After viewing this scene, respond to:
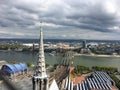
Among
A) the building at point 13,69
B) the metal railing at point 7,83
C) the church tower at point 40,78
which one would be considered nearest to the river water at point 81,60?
the building at point 13,69

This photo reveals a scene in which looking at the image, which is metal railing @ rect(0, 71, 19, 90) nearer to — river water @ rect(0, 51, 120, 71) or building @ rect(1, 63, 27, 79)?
building @ rect(1, 63, 27, 79)

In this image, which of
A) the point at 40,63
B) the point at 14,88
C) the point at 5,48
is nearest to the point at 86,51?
the point at 5,48

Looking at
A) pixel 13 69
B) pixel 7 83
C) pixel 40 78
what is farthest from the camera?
pixel 13 69

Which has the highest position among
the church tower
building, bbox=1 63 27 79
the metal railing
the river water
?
the metal railing

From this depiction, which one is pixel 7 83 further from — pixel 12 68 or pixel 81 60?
pixel 81 60

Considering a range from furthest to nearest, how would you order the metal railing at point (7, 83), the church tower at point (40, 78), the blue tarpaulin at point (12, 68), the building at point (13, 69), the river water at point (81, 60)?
the river water at point (81, 60)
the blue tarpaulin at point (12, 68)
the building at point (13, 69)
the church tower at point (40, 78)
the metal railing at point (7, 83)

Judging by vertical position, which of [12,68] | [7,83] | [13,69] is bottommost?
[13,69]

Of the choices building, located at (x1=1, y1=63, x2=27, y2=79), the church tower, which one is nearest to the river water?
building, located at (x1=1, y1=63, x2=27, y2=79)

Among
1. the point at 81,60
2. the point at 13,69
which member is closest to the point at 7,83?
the point at 13,69

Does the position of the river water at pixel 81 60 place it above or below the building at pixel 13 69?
below

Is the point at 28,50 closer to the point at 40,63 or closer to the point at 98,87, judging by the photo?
the point at 98,87

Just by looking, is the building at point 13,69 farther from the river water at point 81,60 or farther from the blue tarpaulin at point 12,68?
the river water at point 81,60

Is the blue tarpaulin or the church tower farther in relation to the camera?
the blue tarpaulin
